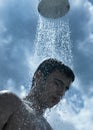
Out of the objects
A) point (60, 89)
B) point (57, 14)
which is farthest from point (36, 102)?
point (57, 14)

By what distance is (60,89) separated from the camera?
4719mm

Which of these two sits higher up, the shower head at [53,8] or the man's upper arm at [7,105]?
the shower head at [53,8]

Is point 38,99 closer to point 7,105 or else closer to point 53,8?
point 7,105

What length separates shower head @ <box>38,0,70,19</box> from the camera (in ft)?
21.5

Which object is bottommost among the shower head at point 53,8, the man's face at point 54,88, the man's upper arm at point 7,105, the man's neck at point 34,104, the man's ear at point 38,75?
the man's upper arm at point 7,105

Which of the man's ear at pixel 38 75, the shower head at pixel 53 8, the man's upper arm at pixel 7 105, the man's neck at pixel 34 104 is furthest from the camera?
the shower head at pixel 53 8

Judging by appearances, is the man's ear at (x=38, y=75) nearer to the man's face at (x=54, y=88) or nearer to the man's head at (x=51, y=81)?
the man's head at (x=51, y=81)

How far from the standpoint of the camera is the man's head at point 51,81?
15.1ft

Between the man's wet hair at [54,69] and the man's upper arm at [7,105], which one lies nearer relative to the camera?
the man's upper arm at [7,105]

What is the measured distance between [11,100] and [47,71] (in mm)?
885

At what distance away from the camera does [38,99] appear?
4.58 m

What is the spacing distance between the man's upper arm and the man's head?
0.50 meters

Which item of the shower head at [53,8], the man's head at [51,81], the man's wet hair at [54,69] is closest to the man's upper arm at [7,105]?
the man's head at [51,81]

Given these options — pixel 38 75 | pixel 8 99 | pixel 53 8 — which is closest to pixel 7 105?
pixel 8 99
